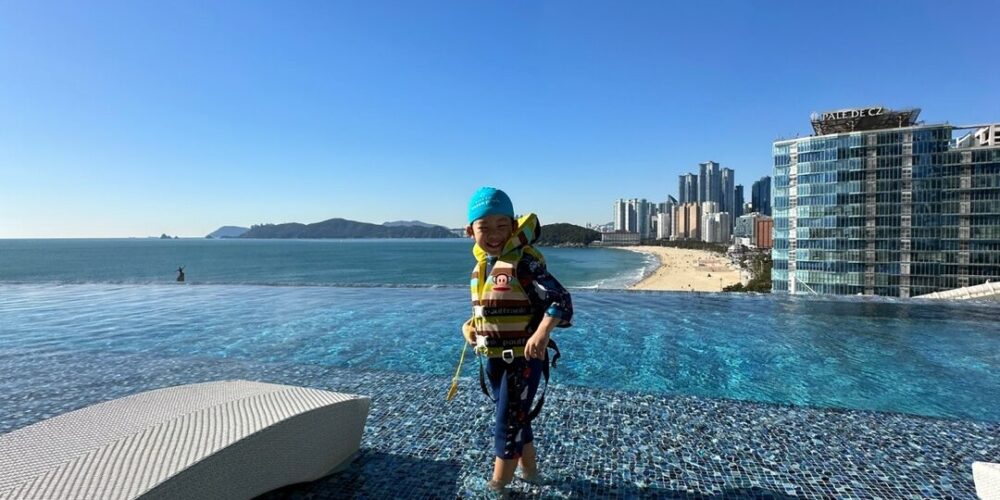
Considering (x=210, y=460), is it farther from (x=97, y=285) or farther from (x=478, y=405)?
(x=97, y=285)

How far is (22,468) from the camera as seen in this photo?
2068 millimetres

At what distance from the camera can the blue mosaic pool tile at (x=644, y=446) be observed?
287 centimetres

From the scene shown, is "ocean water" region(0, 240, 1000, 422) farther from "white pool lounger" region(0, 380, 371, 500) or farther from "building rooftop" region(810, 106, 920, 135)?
"building rooftop" region(810, 106, 920, 135)

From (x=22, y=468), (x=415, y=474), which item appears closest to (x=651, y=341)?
(x=415, y=474)

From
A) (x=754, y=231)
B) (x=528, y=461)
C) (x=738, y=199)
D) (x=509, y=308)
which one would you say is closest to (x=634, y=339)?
(x=528, y=461)

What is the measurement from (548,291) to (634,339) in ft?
19.6

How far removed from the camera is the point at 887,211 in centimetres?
4619

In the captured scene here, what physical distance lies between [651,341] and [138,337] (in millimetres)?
8786

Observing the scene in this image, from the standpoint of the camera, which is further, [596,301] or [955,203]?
[955,203]

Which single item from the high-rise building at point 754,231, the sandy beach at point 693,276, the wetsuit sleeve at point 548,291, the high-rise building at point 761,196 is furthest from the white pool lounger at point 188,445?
the high-rise building at point 761,196

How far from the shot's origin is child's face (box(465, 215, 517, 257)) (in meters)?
2.62

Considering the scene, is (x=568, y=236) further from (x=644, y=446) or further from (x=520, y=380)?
(x=520, y=380)

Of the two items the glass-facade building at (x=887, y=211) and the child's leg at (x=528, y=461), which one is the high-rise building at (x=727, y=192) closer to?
the glass-facade building at (x=887, y=211)

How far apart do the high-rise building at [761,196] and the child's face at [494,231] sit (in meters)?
195
